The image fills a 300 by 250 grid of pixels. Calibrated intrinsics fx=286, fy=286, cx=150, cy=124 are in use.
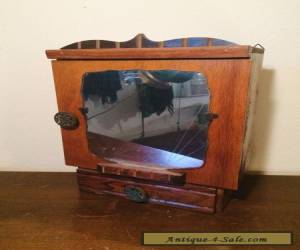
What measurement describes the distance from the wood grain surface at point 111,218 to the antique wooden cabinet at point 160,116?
32 millimetres

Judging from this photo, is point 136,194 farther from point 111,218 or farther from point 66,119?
point 66,119

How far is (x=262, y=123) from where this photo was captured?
0.74 m

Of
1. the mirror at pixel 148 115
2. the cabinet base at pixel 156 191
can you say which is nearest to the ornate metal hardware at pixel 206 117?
the mirror at pixel 148 115

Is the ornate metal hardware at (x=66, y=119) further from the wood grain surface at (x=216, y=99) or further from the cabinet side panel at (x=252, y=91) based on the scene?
the cabinet side panel at (x=252, y=91)

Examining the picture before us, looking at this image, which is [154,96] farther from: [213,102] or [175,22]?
[175,22]

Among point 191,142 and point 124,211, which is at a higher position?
point 191,142

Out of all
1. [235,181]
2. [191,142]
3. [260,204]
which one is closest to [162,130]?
[191,142]

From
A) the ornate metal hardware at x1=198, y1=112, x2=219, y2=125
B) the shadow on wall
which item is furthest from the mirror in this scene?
the shadow on wall

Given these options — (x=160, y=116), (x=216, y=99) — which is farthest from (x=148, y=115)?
(x=216, y=99)

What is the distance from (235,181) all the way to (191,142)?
0.35 feet

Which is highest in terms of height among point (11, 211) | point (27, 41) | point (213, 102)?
point (27, 41)

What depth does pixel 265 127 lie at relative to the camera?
0.75 m

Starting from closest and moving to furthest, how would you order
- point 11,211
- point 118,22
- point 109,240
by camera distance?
point 109,240 → point 11,211 → point 118,22

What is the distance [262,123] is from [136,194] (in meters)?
0.38
